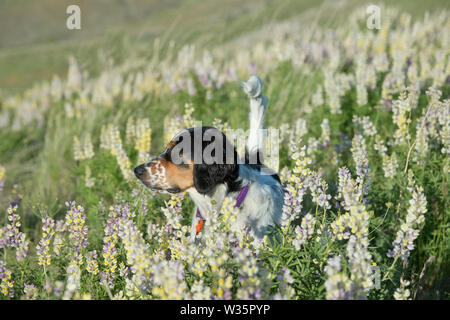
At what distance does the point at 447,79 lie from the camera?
536 centimetres

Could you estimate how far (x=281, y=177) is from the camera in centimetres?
401

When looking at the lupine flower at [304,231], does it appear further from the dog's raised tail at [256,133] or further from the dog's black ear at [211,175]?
the dog's raised tail at [256,133]

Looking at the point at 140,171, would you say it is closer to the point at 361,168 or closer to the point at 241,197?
the point at 241,197

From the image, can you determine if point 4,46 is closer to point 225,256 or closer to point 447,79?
point 447,79

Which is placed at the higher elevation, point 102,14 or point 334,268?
point 102,14

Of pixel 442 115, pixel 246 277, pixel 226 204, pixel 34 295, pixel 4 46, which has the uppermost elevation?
pixel 4 46

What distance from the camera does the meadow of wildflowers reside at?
2.23 meters

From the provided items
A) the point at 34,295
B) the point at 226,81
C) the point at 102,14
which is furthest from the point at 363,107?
the point at 102,14

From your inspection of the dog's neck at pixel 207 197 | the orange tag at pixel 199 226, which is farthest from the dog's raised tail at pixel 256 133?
the orange tag at pixel 199 226

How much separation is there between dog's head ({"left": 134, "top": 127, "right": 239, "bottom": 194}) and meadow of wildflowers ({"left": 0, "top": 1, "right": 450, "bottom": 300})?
0.75 feet

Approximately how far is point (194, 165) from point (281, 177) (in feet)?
3.60

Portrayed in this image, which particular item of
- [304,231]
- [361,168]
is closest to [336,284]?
[304,231]

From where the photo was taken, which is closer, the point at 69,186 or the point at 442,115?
the point at 442,115
